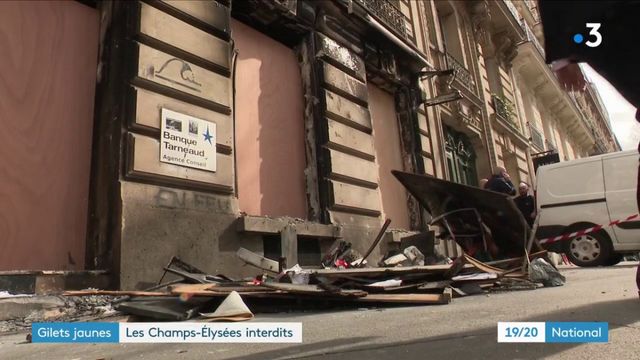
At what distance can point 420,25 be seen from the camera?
39.1ft

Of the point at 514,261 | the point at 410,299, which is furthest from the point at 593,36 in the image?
the point at 514,261

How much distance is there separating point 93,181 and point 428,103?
775 centimetres

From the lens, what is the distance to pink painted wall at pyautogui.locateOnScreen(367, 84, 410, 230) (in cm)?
895

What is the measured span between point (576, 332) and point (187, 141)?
404cm

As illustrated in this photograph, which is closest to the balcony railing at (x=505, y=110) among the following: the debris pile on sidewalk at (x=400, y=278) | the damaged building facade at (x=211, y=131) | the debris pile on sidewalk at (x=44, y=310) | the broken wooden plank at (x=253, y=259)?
the damaged building facade at (x=211, y=131)

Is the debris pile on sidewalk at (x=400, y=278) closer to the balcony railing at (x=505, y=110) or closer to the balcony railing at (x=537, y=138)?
the balcony railing at (x=505, y=110)

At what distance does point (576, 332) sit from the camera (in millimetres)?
2158

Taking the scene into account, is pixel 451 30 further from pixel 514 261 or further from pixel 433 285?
pixel 433 285

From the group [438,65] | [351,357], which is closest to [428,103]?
[438,65]

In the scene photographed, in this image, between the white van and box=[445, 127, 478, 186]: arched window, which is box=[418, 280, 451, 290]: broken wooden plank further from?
box=[445, 127, 478, 186]: arched window

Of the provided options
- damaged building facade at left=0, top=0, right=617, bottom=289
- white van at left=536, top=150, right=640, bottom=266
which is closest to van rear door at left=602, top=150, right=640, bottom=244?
white van at left=536, top=150, right=640, bottom=266

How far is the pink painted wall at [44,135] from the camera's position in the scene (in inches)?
161

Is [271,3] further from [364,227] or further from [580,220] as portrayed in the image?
[580,220]

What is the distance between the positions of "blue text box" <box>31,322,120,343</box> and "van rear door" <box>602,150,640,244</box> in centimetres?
760
